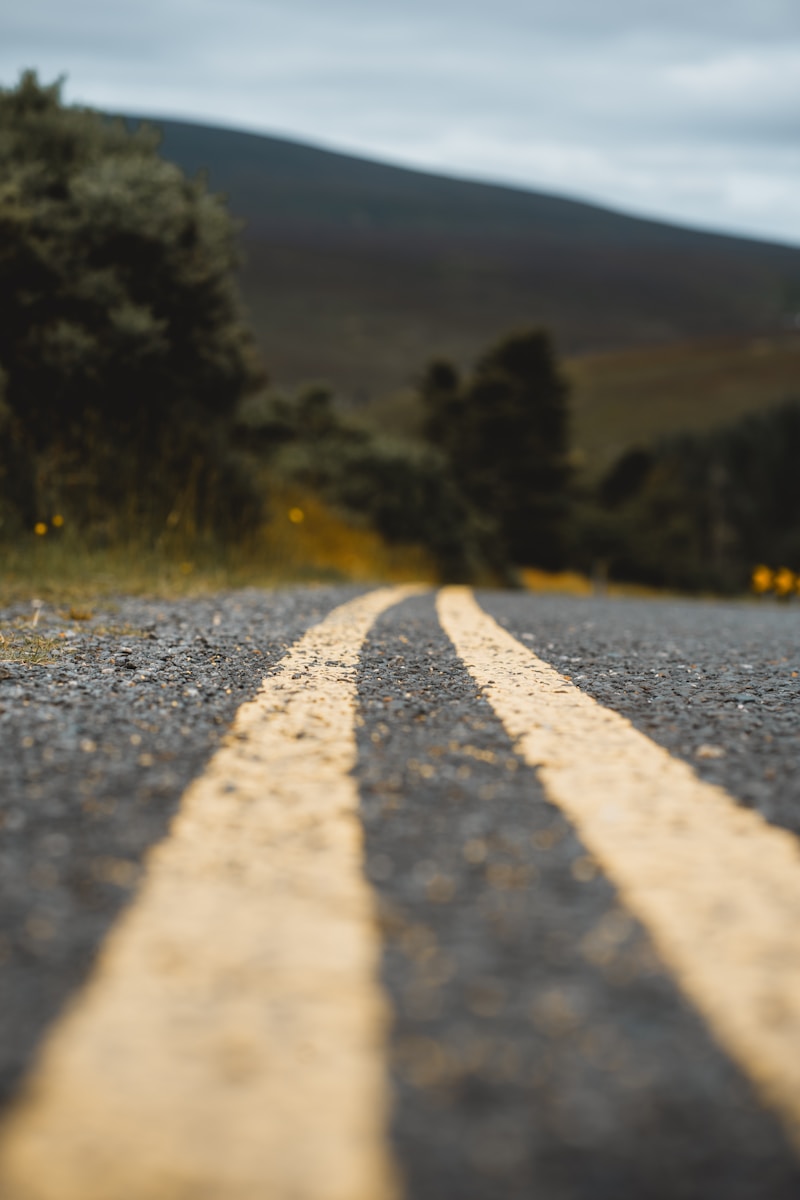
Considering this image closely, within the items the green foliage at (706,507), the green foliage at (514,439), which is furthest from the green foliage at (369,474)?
the green foliage at (706,507)

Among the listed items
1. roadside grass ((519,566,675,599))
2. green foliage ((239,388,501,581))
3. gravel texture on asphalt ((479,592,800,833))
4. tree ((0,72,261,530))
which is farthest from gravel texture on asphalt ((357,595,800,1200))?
roadside grass ((519,566,675,599))

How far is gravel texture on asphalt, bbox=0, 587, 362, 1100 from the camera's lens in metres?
1.33

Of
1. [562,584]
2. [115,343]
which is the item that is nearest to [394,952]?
[115,343]

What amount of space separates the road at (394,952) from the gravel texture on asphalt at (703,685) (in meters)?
0.02

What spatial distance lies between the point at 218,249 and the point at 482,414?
1330 inches

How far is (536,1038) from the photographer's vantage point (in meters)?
1.17

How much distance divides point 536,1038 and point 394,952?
239 millimetres

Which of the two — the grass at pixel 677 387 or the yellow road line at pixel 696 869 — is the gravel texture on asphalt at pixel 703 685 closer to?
the yellow road line at pixel 696 869

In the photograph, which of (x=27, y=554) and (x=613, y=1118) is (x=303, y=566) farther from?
(x=613, y=1118)

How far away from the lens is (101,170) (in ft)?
29.5

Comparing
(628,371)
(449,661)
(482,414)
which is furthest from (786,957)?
(628,371)

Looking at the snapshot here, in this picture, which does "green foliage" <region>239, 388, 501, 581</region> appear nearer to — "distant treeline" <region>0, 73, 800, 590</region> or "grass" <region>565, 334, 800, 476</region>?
"distant treeline" <region>0, 73, 800, 590</region>

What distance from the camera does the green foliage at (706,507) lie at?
53.2m

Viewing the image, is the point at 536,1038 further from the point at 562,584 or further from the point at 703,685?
the point at 562,584
